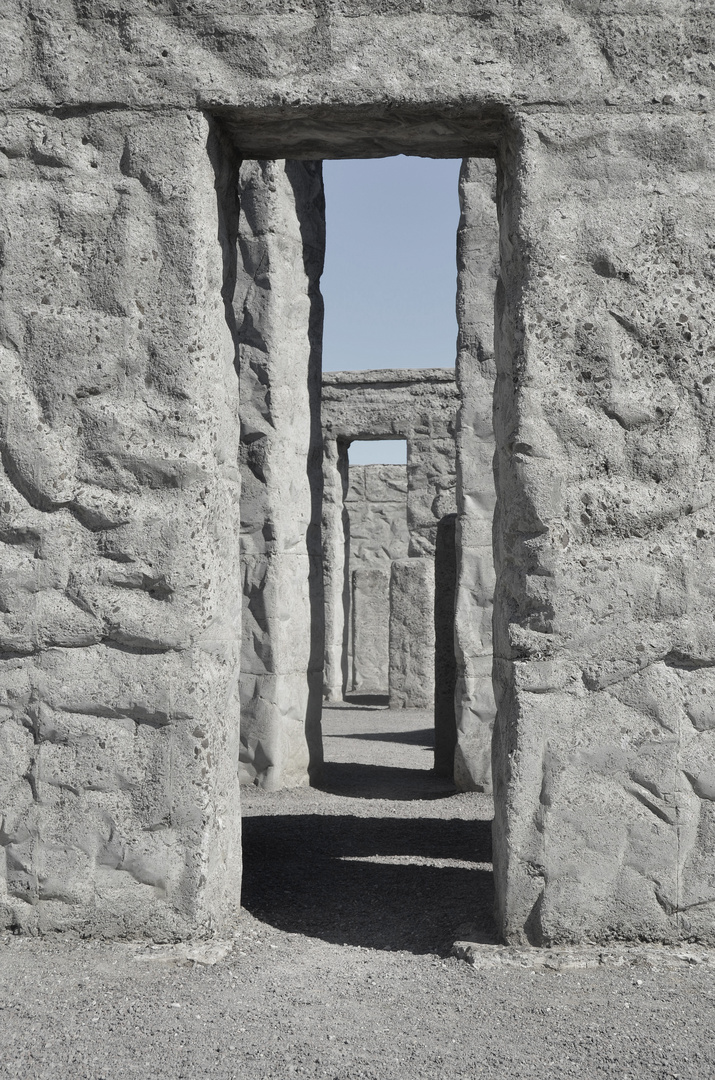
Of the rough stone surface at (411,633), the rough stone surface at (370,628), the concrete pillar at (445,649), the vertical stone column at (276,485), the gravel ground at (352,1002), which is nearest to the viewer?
the gravel ground at (352,1002)

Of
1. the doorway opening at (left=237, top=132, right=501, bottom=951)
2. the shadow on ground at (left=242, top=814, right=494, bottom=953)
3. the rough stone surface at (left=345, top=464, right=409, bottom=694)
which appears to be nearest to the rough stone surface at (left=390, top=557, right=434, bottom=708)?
the doorway opening at (left=237, top=132, right=501, bottom=951)

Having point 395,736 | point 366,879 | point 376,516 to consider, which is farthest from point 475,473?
point 376,516

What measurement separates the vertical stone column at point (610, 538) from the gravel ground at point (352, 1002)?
0.24 m

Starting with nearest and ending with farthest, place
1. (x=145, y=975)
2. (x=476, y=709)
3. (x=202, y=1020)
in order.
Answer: (x=202, y=1020), (x=145, y=975), (x=476, y=709)

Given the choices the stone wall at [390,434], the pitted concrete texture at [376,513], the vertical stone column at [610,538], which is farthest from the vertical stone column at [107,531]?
the pitted concrete texture at [376,513]

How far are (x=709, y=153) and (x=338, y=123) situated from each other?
104 cm

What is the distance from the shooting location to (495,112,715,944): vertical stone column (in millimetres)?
2826

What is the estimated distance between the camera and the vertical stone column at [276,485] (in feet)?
18.9

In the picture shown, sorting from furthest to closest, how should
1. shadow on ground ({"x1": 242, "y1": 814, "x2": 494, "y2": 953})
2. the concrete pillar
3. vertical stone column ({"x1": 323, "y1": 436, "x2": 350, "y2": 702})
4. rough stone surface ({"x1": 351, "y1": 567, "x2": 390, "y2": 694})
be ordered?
rough stone surface ({"x1": 351, "y1": 567, "x2": 390, "y2": 694})
vertical stone column ({"x1": 323, "y1": 436, "x2": 350, "y2": 702})
the concrete pillar
shadow on ground ({"x1": 242, "y1": 814, "x2": 494, "y2": 953})

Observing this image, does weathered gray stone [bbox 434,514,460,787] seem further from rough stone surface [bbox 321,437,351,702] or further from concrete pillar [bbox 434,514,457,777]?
rough stone surface [bbox 321,437,351,702]

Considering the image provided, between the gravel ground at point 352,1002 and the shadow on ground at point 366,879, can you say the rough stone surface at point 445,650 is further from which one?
the gravel ground at point 352,1002

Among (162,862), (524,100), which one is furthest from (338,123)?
(162,862)

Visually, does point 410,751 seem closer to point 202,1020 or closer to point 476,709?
point 476,709

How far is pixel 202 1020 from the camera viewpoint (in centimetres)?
245
